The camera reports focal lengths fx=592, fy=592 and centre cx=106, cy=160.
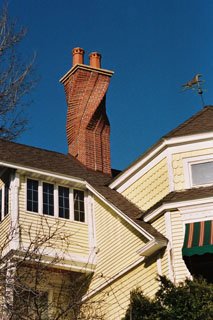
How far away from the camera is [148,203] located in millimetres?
18984

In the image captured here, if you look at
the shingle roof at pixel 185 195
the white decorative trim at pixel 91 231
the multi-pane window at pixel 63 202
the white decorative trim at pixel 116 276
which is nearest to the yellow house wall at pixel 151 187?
the shingle roof at pixel 185 195

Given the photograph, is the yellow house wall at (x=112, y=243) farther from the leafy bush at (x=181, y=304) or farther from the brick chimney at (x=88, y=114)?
the leafy bush at (x=181, y=304)

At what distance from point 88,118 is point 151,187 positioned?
6.55 metres

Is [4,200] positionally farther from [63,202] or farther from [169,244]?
[169,244]

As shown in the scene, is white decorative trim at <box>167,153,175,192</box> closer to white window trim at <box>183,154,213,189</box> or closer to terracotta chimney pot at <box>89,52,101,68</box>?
white window trim at <box>183,154,213,189</box>

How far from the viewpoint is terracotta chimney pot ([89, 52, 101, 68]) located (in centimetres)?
2616

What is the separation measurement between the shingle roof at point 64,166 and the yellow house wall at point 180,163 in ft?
5.18

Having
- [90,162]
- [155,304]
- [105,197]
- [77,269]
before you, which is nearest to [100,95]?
[90,162]

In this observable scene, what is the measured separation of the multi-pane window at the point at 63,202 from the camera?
67.8 ft

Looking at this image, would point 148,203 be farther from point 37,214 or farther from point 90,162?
point 90,162

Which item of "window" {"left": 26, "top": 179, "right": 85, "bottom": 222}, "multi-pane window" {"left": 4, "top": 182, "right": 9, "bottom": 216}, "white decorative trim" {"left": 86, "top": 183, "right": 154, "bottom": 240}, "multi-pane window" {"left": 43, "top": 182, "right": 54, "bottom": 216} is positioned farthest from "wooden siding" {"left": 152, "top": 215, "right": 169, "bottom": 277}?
"multi-pane window" {"left": 4, "top": 182, "right": 9, "bottom": 216}

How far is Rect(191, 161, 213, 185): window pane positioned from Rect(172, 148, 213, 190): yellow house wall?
34 cm

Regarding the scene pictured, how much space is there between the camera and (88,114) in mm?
24688

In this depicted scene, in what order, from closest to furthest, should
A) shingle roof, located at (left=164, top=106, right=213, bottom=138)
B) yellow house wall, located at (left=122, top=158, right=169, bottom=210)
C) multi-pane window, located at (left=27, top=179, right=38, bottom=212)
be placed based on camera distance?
yellow house wall, located at (left=122, top=158, right=169, bottom=210) < shingle roof, located at (left=164, top=106, right=213, bottom=138) < multi-pane window, located at (left=27, top=179, right=38, bottom=212)
